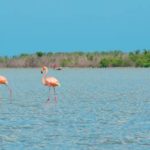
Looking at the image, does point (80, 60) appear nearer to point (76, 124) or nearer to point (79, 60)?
point (79, 60)

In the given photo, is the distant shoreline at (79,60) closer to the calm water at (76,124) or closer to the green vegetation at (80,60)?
the green vegetation at (80,60)

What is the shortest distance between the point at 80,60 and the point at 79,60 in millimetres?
212

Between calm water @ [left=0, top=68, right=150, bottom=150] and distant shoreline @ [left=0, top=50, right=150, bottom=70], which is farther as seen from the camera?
distant shoreline @ [left=0, top=50, right=150, bottom=70]

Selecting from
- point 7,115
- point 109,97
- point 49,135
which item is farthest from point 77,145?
point 109,97

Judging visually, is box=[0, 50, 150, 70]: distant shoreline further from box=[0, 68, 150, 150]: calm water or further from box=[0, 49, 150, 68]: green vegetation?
box=[0, 68, 150, 150]: calm water

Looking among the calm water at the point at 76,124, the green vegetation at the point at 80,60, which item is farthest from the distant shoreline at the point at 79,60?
the calm water at the point at 76,124

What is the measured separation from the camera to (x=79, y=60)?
2608 inches

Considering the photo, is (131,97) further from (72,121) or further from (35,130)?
(35,130)

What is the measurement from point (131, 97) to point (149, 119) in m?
7.90

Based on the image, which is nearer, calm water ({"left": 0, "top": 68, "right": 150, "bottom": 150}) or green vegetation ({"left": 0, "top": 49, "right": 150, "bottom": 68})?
calm water ({"left": 0, "top": 68, "right": 150, "bottom": 150})

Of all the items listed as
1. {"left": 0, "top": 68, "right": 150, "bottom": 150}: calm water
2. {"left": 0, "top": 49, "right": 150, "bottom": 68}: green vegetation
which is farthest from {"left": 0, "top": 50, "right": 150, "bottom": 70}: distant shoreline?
{"left": 0, "top": 68, "right": 150, "bottom": 150}: calm water

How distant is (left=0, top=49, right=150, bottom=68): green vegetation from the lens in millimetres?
66438

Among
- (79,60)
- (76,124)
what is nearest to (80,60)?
(79,60)

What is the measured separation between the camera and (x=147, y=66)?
7156 cm
